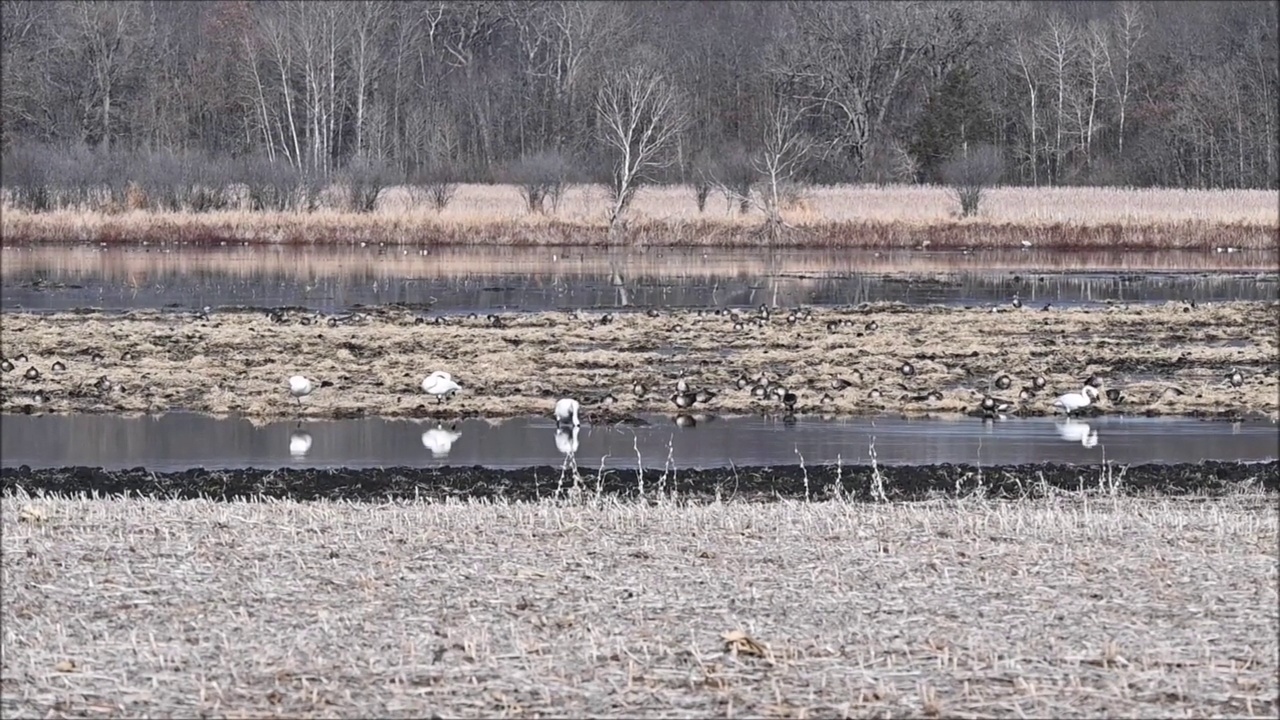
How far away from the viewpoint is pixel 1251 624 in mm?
8156

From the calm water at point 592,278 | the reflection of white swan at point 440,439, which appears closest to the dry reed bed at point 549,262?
the calm water at point 592,278

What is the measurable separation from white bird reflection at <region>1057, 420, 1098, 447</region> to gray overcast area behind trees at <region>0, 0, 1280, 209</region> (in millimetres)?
43668

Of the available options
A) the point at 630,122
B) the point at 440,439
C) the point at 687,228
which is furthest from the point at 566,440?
the point at 630,122

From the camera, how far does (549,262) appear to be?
4478 cm

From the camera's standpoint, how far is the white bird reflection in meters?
16.5

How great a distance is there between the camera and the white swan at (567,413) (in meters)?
17.2

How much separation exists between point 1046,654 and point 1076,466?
7.30 m

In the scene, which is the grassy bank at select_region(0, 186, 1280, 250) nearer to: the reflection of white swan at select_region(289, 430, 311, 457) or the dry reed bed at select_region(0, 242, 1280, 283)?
the dry reed bed at select_region(0, 242, 1280, 283)

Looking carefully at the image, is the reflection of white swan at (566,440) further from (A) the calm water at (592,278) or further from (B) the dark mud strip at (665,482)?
(A) the calm water at (592,278)

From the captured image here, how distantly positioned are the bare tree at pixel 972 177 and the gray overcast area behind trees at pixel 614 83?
4240 mm

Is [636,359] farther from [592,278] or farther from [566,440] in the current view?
[592,278]

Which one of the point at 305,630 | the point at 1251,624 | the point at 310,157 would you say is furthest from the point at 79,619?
the point at 310,157

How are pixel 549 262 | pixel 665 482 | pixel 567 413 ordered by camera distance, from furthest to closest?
pixel 549 262 < pixel 567 413 < pixel 665 482

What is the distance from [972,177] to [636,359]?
37.0 meters
